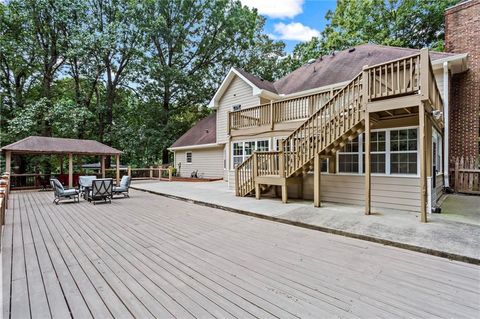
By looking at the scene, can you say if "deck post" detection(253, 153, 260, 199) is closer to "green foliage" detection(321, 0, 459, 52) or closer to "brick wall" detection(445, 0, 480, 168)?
"brick wall" detection(445, 0, 480, 168)

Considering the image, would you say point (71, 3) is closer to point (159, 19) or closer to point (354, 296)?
point (159, 19)

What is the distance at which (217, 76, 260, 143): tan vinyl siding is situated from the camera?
1319cm

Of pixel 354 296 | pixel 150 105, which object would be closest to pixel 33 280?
pixel 354 296

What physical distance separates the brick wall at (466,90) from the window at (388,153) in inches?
206

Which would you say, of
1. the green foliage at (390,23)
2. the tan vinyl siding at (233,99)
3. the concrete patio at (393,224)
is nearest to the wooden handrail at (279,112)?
the tan vinyl siding at (233,99)

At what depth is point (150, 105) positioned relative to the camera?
2220 centimetres

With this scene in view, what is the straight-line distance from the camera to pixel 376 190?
7.07m

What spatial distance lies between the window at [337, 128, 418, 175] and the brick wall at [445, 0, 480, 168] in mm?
5221

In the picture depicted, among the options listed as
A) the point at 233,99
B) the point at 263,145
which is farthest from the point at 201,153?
the point at 263,145

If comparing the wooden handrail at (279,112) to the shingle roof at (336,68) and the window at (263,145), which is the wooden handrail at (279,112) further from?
the shingle roof at (336,68)

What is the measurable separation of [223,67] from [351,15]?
12.1 m

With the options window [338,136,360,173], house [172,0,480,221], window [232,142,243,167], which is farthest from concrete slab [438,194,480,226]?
window [232,142,243,167]

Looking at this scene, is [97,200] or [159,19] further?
[159,19]

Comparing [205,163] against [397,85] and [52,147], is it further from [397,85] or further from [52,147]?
[397,85]
